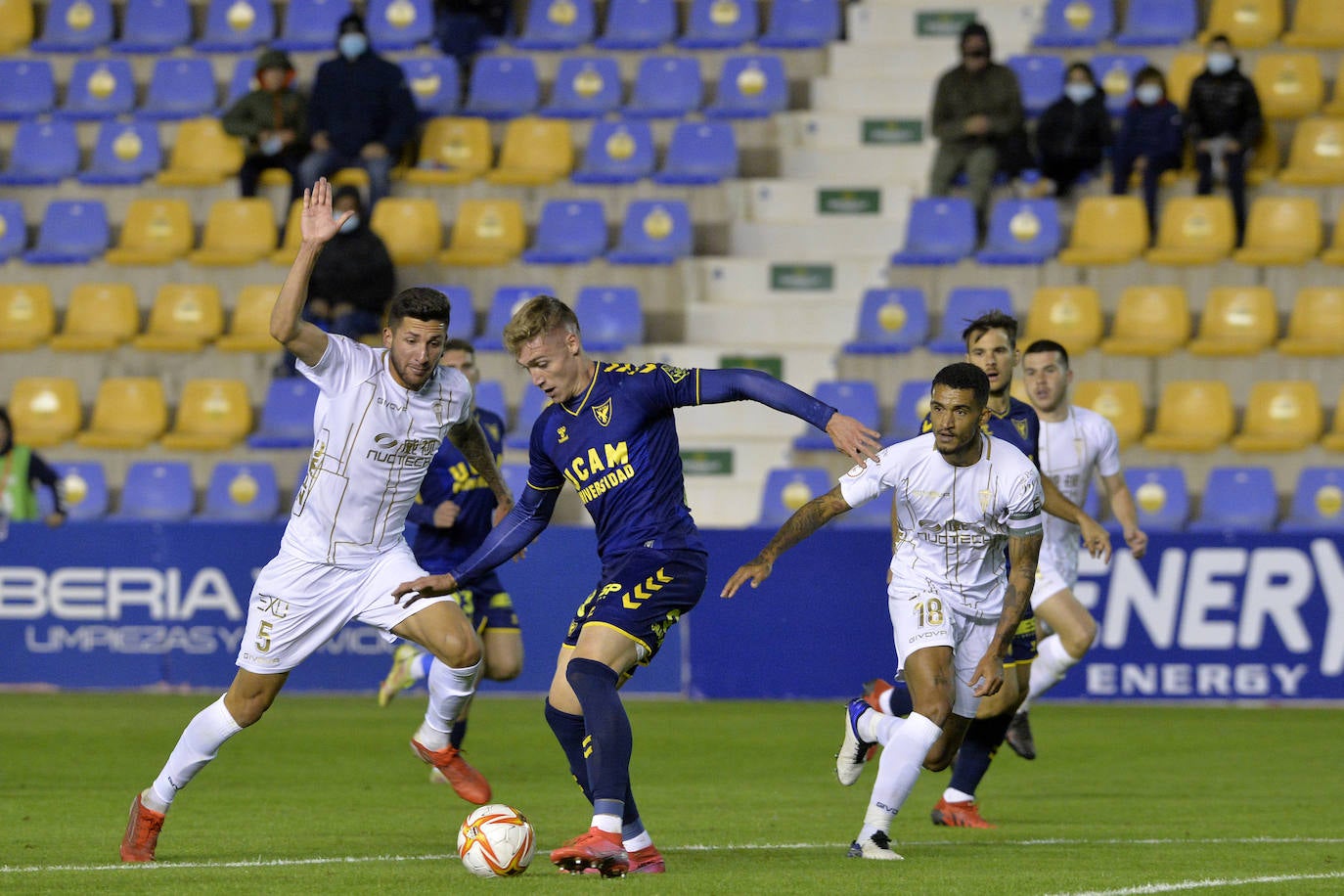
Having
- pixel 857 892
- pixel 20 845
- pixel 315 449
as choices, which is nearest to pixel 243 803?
pixel 20 845

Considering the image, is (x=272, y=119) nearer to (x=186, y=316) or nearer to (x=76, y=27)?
(x=186, y=316)

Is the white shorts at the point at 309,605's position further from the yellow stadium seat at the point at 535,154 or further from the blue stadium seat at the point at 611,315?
the yellow stadium seat at the point at 535,154

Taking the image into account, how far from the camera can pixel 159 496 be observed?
723 inches

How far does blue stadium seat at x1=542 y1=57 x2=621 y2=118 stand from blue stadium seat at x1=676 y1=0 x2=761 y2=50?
0.92 metres

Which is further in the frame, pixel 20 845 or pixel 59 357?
pixel 59 357

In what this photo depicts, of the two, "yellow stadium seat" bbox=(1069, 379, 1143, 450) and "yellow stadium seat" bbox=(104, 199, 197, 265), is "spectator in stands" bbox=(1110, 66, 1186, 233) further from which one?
"yellow stadium seat" bbox=(104, 199, 197, 265)

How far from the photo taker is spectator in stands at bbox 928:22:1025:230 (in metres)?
19.1

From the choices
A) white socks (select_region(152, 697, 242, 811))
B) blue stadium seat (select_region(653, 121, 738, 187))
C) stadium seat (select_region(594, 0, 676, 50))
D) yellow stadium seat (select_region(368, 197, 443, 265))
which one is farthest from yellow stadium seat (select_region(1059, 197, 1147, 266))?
white socks (select_region(152, 697, 242, 811))

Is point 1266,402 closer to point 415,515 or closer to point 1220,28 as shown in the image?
point 1220,28

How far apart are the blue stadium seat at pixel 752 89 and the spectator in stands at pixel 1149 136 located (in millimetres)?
4007

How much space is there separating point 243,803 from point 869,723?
3.39 metres

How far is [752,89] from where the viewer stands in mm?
21391

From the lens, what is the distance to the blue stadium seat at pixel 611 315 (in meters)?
19.1

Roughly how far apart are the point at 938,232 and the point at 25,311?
9343mm
